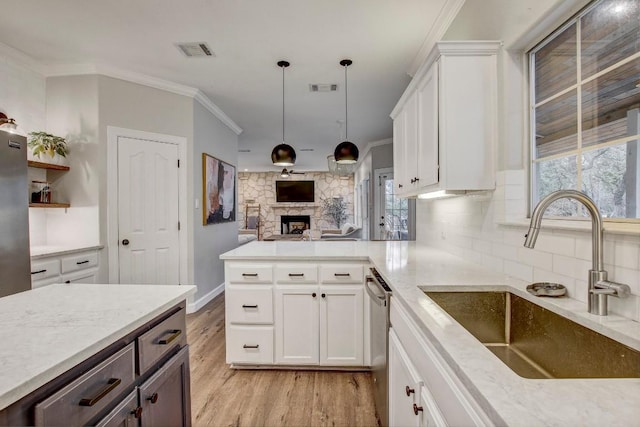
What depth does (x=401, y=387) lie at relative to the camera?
1292 mm

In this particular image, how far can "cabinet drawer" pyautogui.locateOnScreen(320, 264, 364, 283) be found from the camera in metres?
2.32

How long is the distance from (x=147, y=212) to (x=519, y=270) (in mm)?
3542

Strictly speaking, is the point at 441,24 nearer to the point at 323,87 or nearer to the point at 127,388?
the point at 323,87

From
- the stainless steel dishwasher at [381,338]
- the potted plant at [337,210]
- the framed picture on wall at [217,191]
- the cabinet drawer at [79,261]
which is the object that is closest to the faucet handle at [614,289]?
the stainless steel dishwasher at [381,338]

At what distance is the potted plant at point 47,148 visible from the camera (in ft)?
9.70

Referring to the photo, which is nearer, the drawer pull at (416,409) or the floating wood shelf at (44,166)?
the drawer pull at (416,409)

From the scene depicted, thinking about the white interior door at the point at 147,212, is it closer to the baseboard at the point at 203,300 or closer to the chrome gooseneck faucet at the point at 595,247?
the baseboard at the point at 203,300

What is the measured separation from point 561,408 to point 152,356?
3.72ft

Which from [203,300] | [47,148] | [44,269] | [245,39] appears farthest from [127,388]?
[203,300]

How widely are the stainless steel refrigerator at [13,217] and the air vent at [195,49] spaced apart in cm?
147

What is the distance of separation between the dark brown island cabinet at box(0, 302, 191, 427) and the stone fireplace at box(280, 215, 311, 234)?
9.81 metres

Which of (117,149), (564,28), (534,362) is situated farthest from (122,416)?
(117,149)

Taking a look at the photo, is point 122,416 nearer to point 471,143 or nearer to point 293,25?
point 471,143

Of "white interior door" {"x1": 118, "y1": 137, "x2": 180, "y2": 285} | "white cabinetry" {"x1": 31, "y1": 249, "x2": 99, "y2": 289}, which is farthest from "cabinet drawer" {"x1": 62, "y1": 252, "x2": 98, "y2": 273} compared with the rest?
"white interior door" {"x1": 118, "y1": 137, "x2": 180, "y2": 285}
